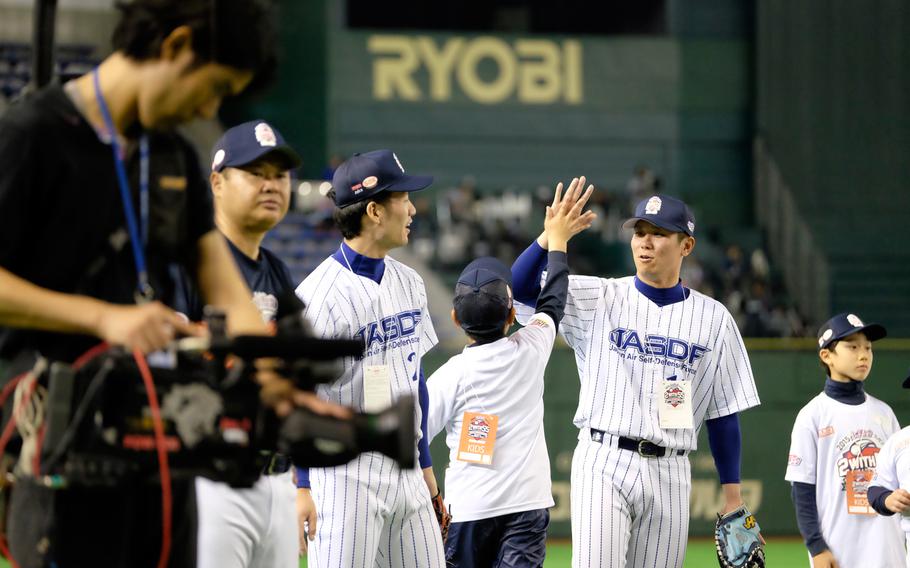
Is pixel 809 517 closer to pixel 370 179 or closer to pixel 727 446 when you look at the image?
pixel 727 446

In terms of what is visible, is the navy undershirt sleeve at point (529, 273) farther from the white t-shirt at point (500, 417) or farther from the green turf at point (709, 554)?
the green turf at point (709, 554)

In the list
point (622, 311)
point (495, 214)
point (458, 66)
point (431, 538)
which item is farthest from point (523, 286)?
point (458, 66)

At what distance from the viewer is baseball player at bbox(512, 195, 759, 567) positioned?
616 cm

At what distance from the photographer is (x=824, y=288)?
2258 centimetres

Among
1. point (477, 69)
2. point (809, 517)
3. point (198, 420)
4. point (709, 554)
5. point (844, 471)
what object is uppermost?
point (477, 69)

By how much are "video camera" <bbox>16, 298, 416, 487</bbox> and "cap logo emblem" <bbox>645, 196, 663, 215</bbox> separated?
3518mm

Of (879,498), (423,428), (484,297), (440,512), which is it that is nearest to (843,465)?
(879,498)

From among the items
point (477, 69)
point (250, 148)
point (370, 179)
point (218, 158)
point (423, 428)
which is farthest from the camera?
point (477, 69)

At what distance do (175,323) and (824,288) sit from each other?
2069cm

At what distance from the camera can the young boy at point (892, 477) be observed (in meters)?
6.92

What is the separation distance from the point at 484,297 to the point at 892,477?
2.48 m

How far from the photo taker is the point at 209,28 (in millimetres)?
3104

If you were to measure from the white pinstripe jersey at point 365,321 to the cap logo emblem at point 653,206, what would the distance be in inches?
51.3

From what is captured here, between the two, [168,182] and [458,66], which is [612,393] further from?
[458,66]
